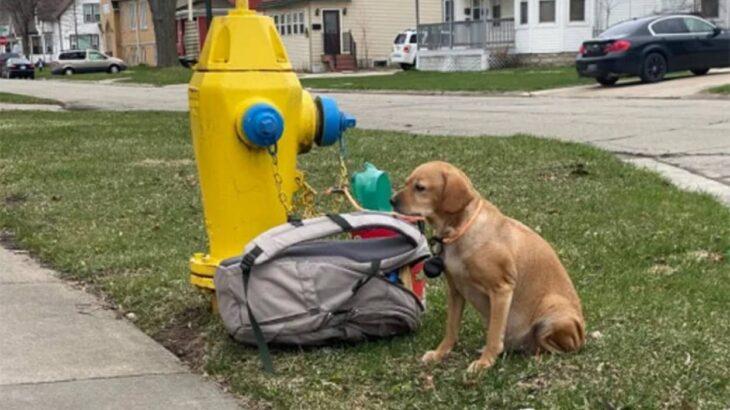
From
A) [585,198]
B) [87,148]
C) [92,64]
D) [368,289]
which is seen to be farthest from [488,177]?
[92,64]

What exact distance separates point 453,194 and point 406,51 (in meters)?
42.0

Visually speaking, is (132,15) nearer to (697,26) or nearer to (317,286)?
(697,26)

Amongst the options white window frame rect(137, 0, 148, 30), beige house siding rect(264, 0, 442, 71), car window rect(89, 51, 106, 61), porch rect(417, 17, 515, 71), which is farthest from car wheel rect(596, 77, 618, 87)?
white window frame rect(137, 0, 148, 30)

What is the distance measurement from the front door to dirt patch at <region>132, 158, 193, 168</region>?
4036 centimetres

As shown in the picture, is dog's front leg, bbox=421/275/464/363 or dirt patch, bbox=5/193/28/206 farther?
dirt patch, bbox=5/193/28/206

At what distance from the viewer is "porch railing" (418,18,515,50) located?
39688mm

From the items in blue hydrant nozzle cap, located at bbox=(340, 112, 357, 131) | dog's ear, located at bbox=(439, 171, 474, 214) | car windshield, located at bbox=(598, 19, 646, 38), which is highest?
car windshield, located at bbox=(598, 19, 646, 38)

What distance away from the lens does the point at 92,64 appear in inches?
2522

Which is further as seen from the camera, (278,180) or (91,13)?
(91,13)

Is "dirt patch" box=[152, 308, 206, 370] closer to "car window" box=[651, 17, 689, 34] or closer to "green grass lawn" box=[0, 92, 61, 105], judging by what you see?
"car window" box=[651, 17, 689, 34]

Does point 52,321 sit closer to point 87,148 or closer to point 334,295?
point 334,295

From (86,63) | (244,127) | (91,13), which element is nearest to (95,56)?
(86,63)

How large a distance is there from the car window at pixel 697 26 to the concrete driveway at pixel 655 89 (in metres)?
1.26

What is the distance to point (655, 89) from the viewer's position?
2294cm
